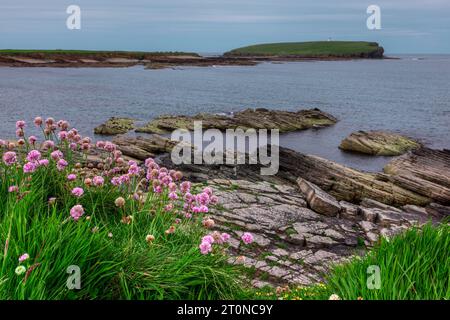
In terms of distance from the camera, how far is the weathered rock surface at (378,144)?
31.5m

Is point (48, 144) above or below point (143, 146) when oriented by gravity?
above

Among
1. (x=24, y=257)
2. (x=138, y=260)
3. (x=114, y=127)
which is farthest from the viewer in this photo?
(x=114, y=127)

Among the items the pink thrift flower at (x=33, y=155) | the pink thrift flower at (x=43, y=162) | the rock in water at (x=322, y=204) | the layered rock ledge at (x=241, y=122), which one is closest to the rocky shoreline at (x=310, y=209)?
the rock in water at (x=322, y=204)

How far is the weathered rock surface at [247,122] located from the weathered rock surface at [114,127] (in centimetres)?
131

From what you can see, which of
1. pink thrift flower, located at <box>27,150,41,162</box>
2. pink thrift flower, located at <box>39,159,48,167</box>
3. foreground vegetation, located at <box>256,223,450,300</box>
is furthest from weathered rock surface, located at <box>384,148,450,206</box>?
pink thrift flower, located at <box>27,150,41,162</box>

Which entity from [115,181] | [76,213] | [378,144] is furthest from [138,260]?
[378,144]

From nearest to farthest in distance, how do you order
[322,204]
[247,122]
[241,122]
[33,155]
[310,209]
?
[33,155] → [322,204] → [310,209] → [247,122] → [241,122]

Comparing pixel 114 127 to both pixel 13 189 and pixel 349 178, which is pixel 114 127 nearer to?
pixel 349 178

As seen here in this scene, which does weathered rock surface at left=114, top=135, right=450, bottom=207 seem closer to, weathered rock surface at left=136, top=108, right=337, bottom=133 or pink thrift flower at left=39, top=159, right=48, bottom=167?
pink thrift flower at left=39, top=159, right=48, bottom=167

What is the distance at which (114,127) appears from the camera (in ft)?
121

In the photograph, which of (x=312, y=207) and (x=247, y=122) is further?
(x=247, y=122)

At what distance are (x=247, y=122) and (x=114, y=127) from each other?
36.5 ft
